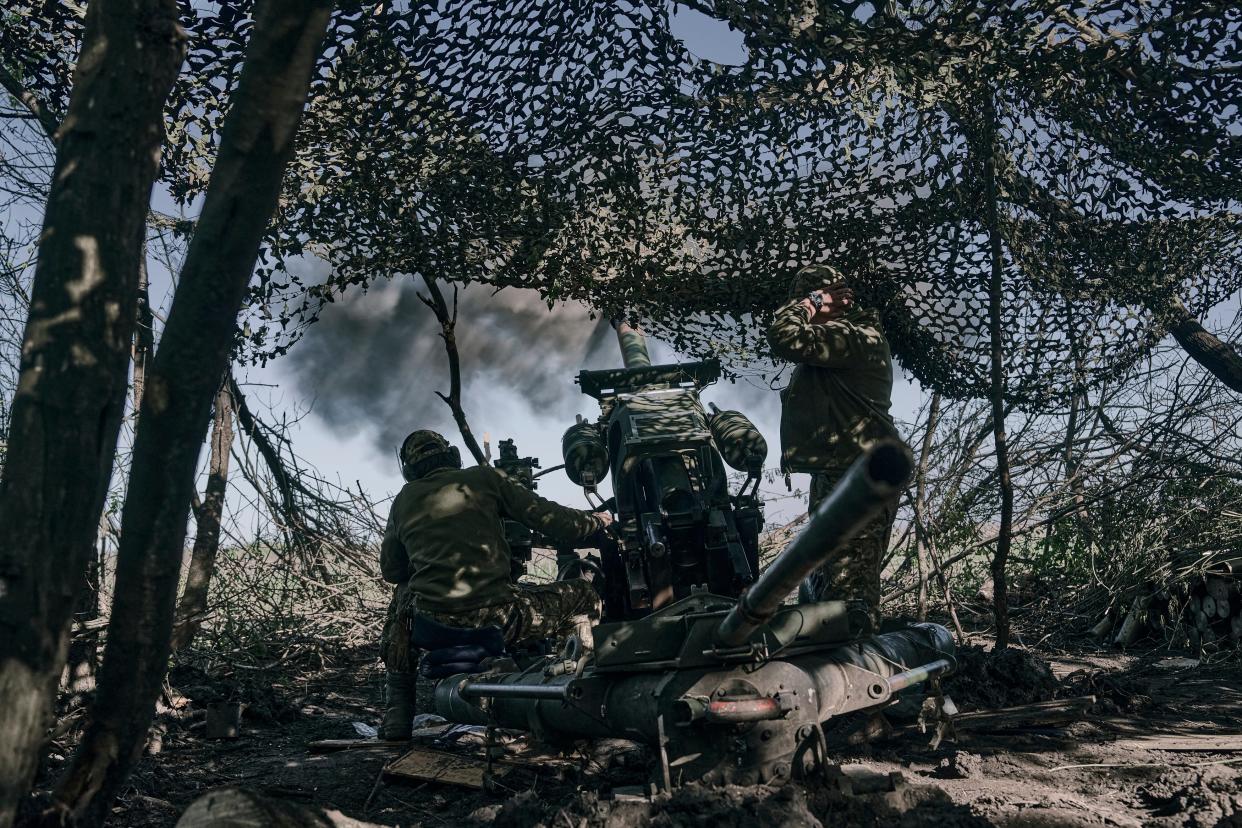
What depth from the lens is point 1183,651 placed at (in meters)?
8.38

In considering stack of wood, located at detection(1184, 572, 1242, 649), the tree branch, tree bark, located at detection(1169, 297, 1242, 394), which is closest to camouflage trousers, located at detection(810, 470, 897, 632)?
stack of wood, located at detection(1184, 572, 1242, 649)

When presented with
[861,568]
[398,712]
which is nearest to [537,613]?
[398,712]

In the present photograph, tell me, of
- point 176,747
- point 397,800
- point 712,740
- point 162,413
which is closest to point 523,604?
point 397,800

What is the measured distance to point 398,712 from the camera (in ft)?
20.7

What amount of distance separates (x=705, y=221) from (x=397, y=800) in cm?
441

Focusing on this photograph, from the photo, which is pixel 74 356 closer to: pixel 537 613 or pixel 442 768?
pixel 442 768

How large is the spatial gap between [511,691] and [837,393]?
2716 mm

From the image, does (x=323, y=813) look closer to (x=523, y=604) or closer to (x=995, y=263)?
(x=523, y=604)

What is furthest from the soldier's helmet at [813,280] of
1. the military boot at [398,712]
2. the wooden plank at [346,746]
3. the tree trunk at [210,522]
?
the tree trunk at [210,522]

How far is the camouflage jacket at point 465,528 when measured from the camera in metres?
6.37

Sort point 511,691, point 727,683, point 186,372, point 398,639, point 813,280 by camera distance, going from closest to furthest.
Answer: point 186,372 < point 727,683 < point 511,691 < point 813,280 < point 398,639

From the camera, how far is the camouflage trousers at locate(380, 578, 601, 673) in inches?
250

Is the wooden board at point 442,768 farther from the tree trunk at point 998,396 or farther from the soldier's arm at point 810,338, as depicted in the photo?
the tree trunk at point 998,396

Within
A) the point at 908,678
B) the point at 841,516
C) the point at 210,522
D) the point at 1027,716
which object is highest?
the point at 210,522
